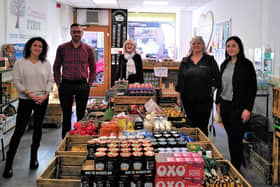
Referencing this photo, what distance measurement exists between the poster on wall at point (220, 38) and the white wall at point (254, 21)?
0.51 ft

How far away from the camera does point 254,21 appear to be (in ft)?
18.4

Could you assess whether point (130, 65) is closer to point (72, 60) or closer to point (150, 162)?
point (72, 60)

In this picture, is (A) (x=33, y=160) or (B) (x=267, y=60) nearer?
(A) (x=33, y=160)

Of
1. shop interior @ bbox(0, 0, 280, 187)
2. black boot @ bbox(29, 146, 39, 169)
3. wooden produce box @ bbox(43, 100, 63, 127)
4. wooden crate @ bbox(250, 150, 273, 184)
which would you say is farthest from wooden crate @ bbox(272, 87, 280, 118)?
wooden produce box @ bbox(43, 100, 63, 127)

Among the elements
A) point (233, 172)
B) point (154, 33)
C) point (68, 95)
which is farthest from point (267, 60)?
point (154, 33)

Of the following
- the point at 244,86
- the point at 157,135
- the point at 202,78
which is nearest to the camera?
the point at 157,135

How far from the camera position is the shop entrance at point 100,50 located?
34.7 feet

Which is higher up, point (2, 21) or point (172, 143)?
point (2, 21)

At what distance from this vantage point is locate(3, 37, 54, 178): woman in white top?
12.2 ft

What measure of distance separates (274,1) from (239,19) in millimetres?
1461

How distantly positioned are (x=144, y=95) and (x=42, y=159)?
1.69 m

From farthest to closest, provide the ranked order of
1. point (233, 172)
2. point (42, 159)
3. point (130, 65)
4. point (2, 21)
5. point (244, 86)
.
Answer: point (130, 65)
point (2, 21)
point (42, 159)
point (244, 86)
point (233, 172)

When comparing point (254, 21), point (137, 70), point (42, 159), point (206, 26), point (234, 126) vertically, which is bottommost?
point (42, 159)

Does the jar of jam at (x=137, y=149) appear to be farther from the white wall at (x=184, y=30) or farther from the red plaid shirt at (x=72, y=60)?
the white wall at (x=184, y=30)
